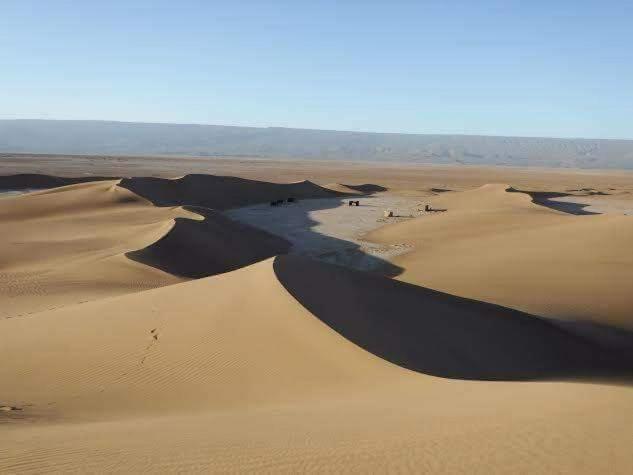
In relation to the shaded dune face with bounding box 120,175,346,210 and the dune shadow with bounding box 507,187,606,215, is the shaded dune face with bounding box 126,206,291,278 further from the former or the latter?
the dune shadow with bounding box 507,187,606,215

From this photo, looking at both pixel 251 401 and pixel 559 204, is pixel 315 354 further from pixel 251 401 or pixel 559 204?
pixel 559 204

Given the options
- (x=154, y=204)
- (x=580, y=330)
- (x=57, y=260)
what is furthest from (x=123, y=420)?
(x=154, y=204)

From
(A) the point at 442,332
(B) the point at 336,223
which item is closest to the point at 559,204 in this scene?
(B) the point at 336,223

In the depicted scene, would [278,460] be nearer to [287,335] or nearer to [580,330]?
[287,335]

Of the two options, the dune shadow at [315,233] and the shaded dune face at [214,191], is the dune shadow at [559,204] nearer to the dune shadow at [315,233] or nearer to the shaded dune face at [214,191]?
the dune shadow at [315,233]

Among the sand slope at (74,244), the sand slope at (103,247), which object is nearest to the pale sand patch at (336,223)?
the sand slope at (103,247)

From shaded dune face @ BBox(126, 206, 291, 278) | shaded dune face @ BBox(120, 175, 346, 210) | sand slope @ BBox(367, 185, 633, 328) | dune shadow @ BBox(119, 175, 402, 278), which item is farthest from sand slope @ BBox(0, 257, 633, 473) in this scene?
shaded dune face @ BBox(120, 175, 346, 210)
